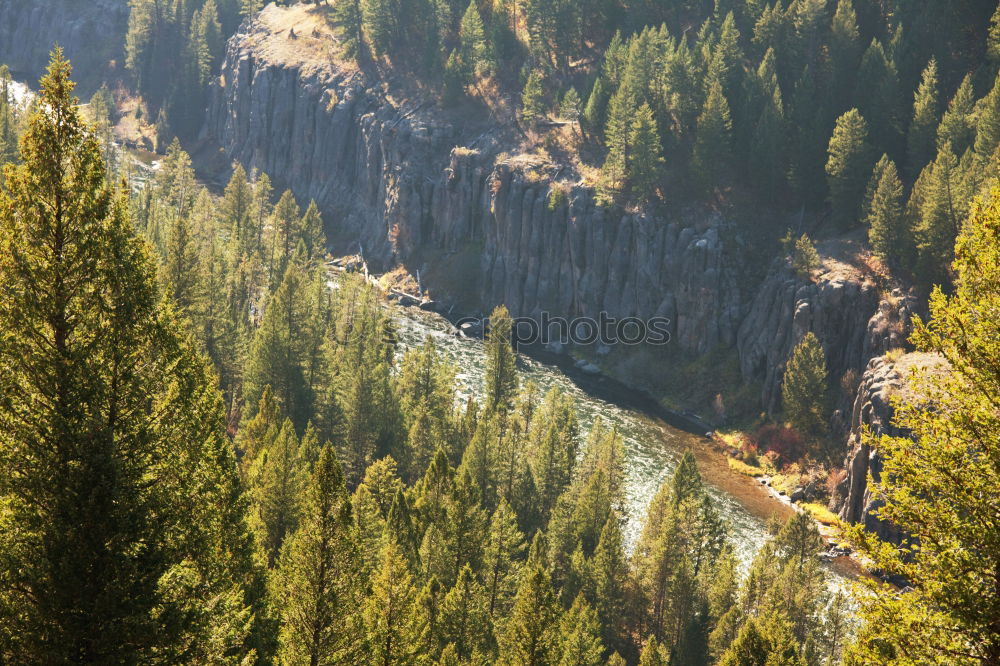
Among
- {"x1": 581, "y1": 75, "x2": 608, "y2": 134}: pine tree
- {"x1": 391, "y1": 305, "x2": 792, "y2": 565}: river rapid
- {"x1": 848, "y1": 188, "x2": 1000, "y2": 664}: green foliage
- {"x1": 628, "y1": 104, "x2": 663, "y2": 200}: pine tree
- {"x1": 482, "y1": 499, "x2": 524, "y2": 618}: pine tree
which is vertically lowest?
{"x1": 391, "y1": 305, "x2": 792, "y2": 565}: river rapid

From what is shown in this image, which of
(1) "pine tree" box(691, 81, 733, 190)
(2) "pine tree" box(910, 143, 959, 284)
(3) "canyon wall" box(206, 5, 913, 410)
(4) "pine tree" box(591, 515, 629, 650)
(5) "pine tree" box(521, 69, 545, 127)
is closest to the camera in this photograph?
(4) "pine tree" box(591, 515, 629, 650)

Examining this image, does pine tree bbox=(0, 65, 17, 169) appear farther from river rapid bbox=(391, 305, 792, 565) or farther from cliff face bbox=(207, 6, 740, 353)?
cliff face bbox=(207, 6, 740, 353)

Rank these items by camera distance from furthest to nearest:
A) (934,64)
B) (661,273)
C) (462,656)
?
(661,273) < (934,64) < (462,656)

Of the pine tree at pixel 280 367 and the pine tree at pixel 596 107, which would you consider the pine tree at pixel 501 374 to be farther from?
the pine tree at pixel 596 107

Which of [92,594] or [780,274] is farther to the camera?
[780,274]

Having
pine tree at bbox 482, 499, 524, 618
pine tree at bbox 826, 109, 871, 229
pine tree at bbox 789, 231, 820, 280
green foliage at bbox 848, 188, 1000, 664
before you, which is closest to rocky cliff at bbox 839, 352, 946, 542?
pine tree at bbox 789, 231, 820, 280

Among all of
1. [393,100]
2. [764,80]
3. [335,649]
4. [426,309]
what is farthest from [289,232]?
[335,649]

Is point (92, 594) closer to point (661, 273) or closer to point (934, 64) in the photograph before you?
point (661, 273)
